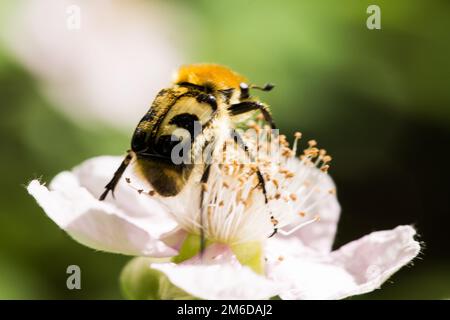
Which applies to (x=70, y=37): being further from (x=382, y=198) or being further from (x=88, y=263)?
(x=382, y=198)

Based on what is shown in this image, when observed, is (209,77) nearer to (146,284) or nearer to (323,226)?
(146,284)

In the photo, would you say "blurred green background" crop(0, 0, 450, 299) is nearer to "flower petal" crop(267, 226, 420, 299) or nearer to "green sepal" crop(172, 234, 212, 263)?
"flower petal" crop(267, 226, 420, 299)

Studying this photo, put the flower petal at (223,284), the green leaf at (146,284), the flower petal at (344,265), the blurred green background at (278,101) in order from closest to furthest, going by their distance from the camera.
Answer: the flower petal at (223,284) < the green leaf at (146,284) < the flower petal at (344,265) < the blurred green background at (278,101)

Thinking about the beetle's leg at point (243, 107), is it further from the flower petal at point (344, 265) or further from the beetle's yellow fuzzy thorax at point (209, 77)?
the flower petal at point (344, 265)

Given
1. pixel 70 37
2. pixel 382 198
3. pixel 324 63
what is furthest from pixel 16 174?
pixel 382 198

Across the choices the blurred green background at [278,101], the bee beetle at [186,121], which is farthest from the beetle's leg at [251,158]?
the blurred green background at [278,101]

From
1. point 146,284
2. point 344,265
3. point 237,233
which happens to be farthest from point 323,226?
point 146,284
